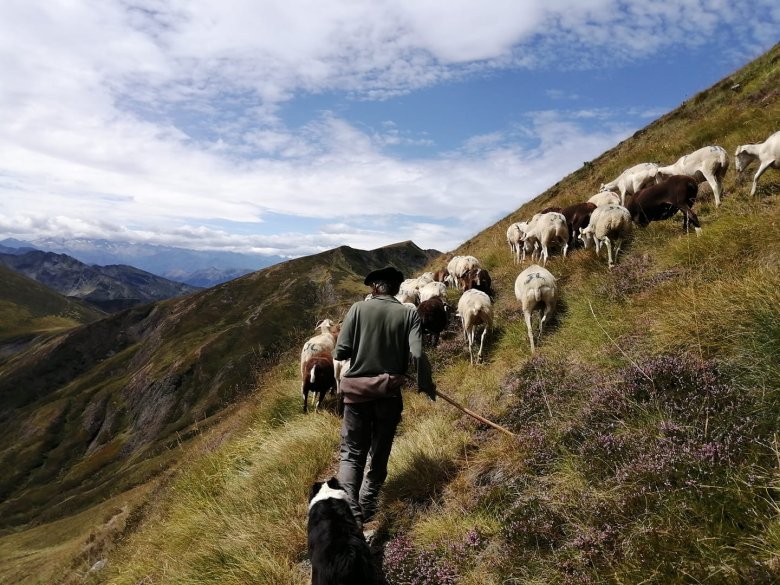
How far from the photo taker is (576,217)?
13.3 meters

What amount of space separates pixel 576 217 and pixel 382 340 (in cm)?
976

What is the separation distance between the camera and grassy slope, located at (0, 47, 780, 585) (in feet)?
10.5

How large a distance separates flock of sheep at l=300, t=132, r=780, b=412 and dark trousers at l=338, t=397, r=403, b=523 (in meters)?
3.32

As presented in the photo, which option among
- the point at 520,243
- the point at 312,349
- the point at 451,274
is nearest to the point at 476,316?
the point at 312,349

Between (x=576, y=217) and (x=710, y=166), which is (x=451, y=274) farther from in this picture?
(x=710, y=166)

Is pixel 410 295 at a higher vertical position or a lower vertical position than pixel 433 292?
lower

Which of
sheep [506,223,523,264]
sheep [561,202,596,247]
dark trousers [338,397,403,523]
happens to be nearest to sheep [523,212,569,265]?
sheep [561,202,596,247]

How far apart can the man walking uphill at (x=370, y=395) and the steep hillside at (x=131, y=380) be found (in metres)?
82.4

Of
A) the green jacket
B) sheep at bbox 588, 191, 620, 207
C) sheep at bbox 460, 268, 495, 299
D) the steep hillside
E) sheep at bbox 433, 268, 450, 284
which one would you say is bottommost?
the steep hillside

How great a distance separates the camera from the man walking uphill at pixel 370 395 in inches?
230

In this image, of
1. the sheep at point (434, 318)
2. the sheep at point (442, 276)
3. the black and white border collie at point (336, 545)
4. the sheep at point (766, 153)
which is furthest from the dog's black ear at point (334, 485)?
the sheep at point (442, 276)

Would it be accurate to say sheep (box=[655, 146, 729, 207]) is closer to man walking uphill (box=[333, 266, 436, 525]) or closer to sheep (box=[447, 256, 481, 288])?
sheep (box=[447, 256, 481, 288])

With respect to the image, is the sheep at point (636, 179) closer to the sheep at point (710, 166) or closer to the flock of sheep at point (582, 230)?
the flock of sheep at point (582, 230)

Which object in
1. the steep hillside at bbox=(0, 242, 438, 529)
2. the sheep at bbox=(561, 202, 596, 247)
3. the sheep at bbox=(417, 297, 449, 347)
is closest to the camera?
the sheep at bbox=(417, 297, 449, 347)
